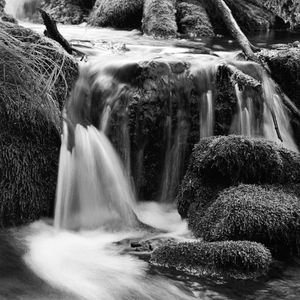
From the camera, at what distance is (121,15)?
37.7ft

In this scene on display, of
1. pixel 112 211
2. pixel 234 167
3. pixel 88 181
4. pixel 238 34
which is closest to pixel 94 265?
pixel 112 211

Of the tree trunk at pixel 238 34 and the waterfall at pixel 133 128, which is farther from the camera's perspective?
the tree trunk at pixel 238 34

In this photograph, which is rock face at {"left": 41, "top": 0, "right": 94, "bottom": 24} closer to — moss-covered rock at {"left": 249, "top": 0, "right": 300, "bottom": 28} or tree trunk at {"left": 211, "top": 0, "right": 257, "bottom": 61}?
tree trunk at {"left": 211, "top": 0, "right": 257, "bottom": 61}

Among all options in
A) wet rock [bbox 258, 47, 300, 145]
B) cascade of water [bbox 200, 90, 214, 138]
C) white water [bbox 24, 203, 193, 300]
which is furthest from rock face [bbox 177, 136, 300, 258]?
wet rock [bbox 258, 47, 300, 145]

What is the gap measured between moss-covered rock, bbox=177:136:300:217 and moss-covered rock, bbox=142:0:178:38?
5.86 meters

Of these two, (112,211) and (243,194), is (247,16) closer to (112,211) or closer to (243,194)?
(112,211)

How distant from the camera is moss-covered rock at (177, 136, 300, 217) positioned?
4.90m

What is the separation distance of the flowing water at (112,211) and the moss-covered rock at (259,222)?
0.26 metres

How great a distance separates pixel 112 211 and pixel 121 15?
24.0 ft

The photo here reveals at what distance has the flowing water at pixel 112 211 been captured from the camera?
3.59m

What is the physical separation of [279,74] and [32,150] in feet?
12.4

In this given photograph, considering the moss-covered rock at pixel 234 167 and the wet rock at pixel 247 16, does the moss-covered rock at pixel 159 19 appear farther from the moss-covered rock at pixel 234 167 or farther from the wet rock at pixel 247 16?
the moss-covered rock at pixel 234 167

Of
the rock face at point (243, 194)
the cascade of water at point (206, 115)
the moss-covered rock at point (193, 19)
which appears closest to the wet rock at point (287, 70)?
the cascade of water at point (206, 115)

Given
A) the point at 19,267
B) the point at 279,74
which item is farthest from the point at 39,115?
the point at 279,74
